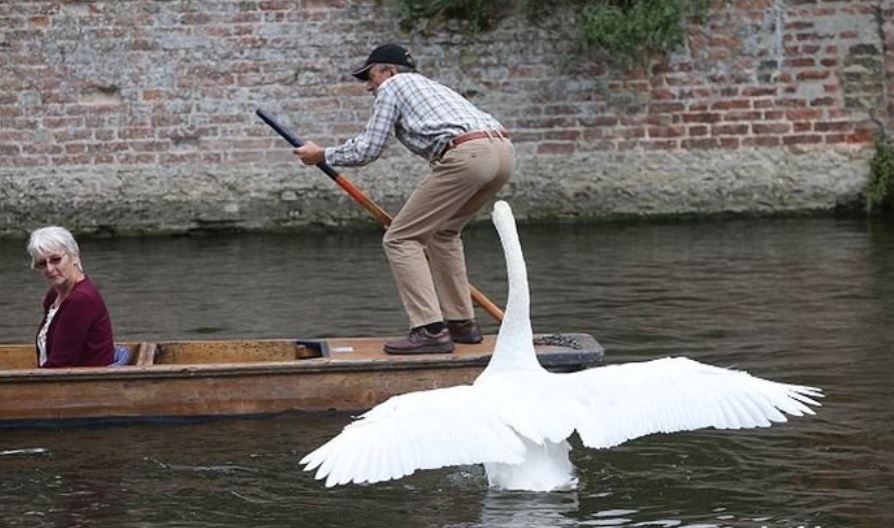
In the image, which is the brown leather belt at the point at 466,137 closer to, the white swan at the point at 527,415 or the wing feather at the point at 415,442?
the white swan at the point at 527,415

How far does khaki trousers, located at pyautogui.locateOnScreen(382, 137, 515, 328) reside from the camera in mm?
8281

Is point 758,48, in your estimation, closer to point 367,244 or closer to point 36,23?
point 367,244

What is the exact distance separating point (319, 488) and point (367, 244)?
788 cm

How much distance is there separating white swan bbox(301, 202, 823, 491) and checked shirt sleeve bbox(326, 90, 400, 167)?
1.58 meters

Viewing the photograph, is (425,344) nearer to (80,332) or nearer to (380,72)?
(380,72)

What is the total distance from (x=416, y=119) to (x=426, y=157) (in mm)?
201

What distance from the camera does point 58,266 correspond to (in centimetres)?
804

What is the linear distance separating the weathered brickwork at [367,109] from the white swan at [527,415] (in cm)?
836

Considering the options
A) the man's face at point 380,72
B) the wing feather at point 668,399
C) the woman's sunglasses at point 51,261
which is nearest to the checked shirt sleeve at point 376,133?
the man's face at point 380,72

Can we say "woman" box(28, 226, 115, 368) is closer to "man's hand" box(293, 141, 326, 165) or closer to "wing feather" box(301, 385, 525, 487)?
"man's hand" box(293, 141, 326, 165)

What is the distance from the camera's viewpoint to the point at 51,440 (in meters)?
7.86

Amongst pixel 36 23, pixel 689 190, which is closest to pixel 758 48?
pixel 689 190

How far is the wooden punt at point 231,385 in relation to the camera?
801 cm

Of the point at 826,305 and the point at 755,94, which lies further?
the point at 755,94
